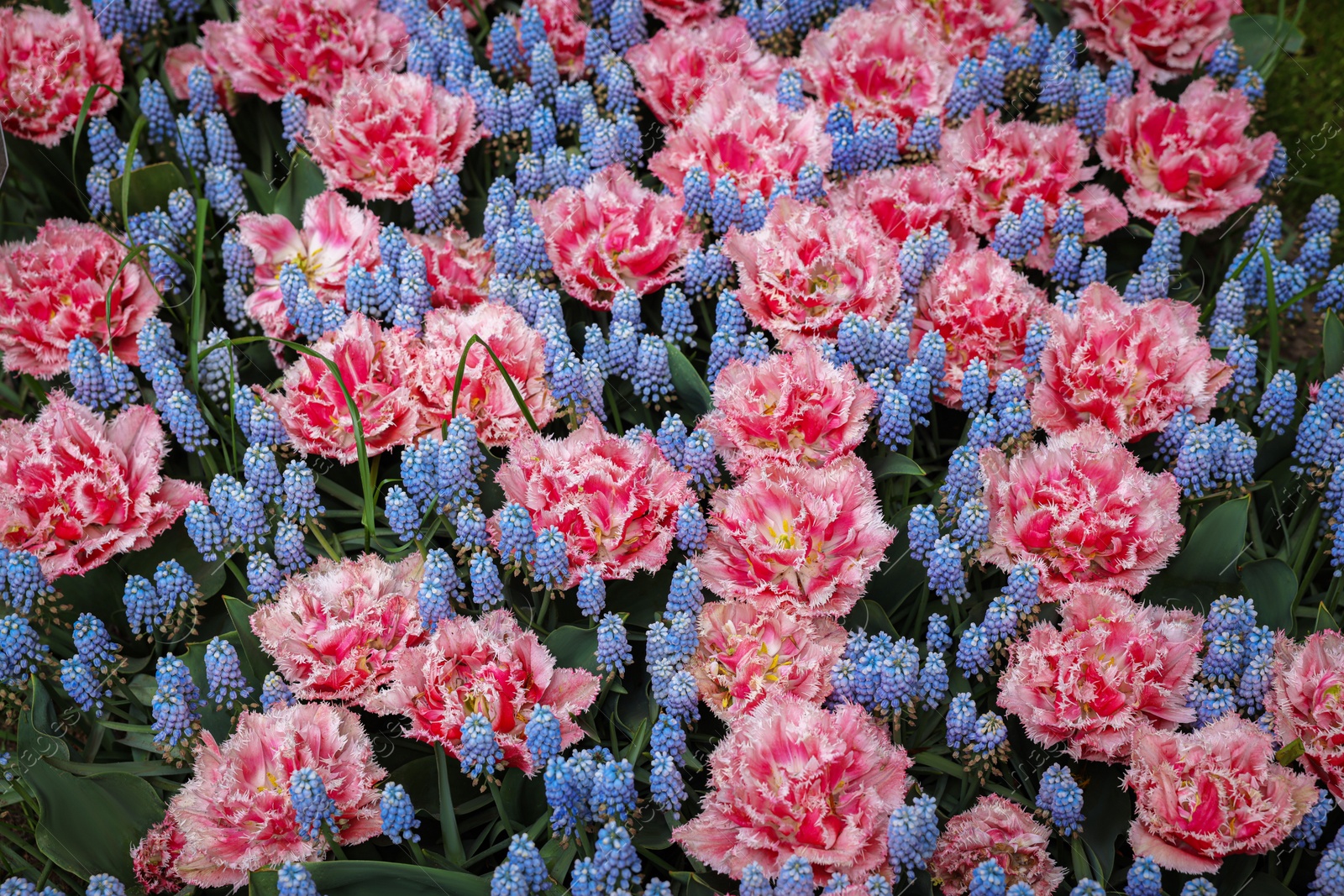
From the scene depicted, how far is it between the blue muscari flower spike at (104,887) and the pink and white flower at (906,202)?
2.01 meters

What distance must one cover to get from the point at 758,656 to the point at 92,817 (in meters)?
1.22

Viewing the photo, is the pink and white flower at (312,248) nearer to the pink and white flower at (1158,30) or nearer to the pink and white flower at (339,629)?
the pink and white flower at (339,629)

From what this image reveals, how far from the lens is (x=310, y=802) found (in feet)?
5.84

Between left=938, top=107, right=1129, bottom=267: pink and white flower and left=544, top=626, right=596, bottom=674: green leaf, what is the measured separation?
147 cm

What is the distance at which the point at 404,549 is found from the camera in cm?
226

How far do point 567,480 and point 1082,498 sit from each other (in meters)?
0.98

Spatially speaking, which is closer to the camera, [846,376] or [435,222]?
[846,376]

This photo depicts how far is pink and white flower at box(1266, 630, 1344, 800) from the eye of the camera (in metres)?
1.95

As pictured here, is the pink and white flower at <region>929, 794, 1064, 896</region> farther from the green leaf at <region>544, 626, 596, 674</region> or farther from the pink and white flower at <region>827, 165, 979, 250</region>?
the pink and white flower at <region>827, 165, 979, 250</region>

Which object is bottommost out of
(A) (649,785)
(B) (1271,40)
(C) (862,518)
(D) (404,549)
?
(A) (649,785)

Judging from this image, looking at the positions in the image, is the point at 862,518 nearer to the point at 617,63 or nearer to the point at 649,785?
the point at 649,785

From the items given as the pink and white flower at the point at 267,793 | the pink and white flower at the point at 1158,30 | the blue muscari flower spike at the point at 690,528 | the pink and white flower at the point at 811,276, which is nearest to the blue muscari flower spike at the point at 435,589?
the pink and white flower at the point at 267,793

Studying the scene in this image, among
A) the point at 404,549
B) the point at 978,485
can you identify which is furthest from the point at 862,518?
the point at 404,549

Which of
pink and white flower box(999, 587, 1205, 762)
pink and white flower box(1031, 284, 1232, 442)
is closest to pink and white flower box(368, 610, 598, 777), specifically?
pink and white flower box(999, 587, 1205, 762)
